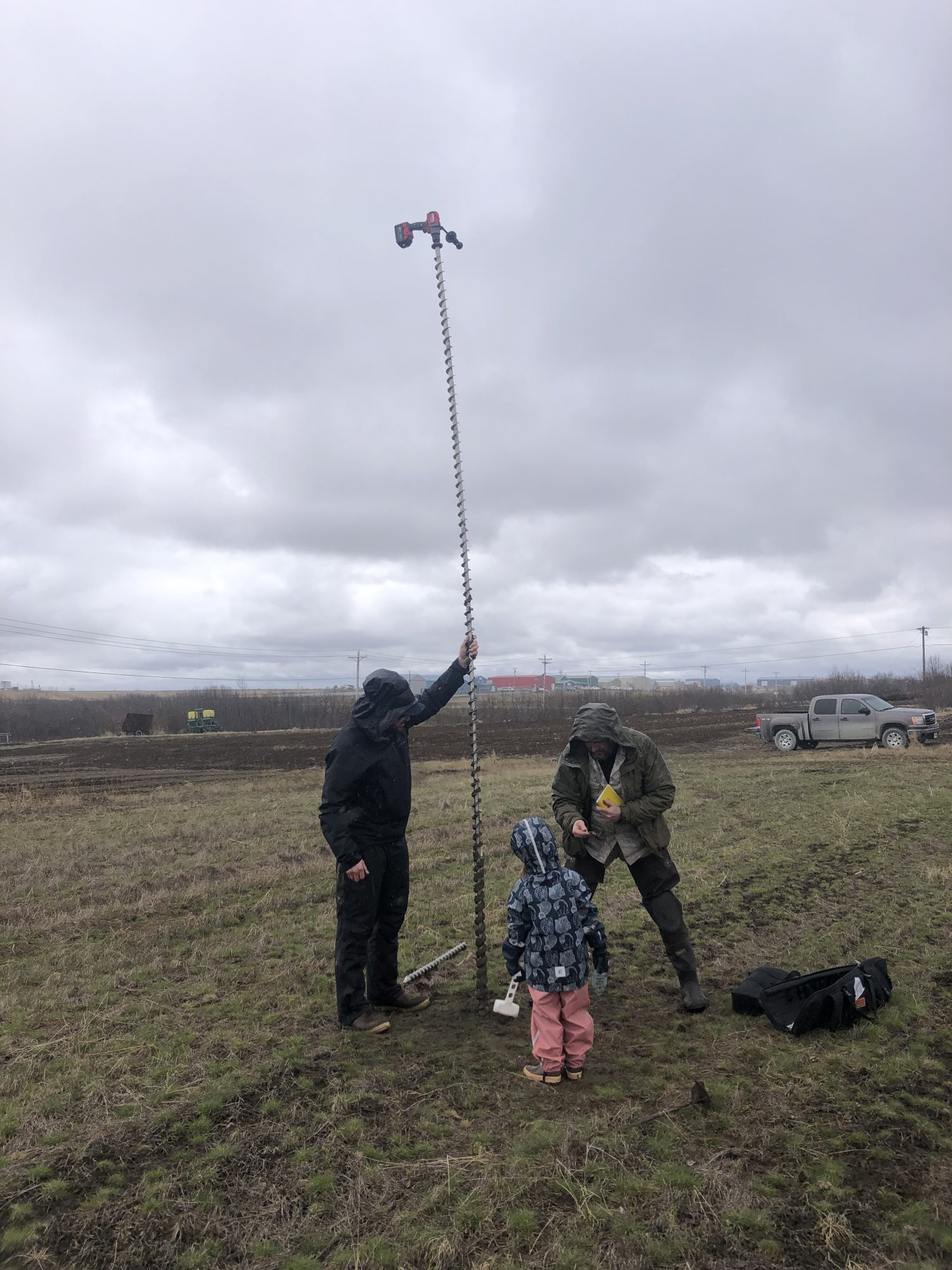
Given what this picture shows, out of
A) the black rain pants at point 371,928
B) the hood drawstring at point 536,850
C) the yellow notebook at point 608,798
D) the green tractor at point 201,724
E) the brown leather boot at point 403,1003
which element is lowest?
the green tractor at point 201,724

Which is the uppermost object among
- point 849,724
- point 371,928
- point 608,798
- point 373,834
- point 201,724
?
point 608,798

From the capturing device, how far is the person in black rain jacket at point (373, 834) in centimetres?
464

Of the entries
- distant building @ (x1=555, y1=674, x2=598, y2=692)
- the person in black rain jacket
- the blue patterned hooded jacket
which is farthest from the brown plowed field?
distant building @ (x1=555, y1=674, x2=598, y2=692)

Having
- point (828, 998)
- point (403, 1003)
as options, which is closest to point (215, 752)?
point (403, 1003)

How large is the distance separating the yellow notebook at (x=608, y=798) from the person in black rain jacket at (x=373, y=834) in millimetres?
1157

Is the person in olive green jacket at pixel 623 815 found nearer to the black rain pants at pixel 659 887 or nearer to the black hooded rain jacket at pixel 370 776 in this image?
the black rain pants at pixel 659 887

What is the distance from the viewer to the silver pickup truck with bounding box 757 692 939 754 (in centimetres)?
2322

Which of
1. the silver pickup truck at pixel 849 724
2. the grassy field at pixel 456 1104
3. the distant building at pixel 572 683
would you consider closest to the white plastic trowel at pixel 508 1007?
the grassy field at pixel 456 1104

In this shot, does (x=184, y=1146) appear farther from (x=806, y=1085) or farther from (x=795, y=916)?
(x=795, y=916)

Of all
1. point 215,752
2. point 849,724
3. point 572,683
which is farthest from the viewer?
point 572,683

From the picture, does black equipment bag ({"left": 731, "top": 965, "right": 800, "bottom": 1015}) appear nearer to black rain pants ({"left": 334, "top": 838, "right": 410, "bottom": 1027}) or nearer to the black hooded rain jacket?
black rain pants ({"left": 334, "top": 838, "right": 410, "bottom": 1027})

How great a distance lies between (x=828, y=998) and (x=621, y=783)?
5.46 ft

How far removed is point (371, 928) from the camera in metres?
4.73

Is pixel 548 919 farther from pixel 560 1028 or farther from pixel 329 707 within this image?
pixel 329 707
